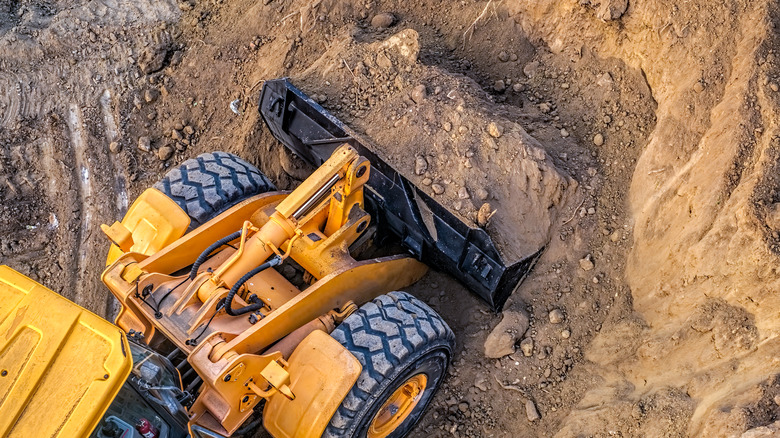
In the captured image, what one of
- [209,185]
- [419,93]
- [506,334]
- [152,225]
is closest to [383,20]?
[419,93]

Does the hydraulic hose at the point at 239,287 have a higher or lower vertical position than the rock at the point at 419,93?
lower

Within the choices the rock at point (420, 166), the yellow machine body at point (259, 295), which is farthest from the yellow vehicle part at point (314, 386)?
the rock at point (420, 166)

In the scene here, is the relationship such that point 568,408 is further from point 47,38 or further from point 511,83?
point 47,38

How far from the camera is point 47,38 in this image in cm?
720

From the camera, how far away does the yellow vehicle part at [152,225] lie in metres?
4.75

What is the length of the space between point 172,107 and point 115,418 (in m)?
4.48

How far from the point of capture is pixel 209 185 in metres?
5.24

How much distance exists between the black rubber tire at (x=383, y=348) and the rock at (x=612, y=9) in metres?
2.90

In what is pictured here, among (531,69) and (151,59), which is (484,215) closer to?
(531,69)

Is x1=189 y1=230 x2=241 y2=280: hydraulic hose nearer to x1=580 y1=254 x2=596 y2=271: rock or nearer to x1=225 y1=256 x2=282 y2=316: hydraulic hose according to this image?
x1=225 y1=256 x2=282 y2=316: hydraulic hose

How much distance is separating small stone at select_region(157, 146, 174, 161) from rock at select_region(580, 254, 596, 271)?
4.30 meters

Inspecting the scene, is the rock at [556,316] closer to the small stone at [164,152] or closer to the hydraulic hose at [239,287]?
the hydraulic hose at [239,287]

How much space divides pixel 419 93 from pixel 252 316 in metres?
2.47

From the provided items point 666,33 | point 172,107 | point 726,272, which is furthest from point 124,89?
point 726,272
